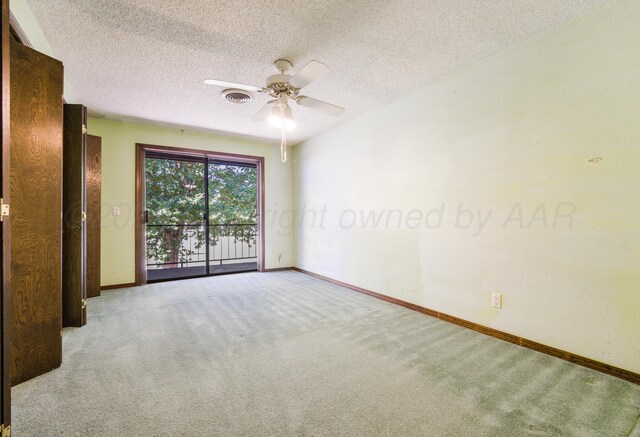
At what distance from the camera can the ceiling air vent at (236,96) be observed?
3.15 m

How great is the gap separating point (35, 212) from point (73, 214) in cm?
84

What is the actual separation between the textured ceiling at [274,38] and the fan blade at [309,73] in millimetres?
325

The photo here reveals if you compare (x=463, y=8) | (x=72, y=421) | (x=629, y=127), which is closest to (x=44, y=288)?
(x=72, y=421)

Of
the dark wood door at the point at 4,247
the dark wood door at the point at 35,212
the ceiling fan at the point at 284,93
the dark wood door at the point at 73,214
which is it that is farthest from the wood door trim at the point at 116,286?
the dark wood door at the point at 4,247

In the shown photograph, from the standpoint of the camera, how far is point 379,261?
12.6 ft

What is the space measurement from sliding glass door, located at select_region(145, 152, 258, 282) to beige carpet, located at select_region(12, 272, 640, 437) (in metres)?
2.51

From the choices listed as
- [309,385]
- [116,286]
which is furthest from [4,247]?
[116,286]

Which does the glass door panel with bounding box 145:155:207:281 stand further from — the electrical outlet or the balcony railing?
the electrical outlet

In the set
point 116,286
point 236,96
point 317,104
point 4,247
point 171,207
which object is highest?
point 236,96

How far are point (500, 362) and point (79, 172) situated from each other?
3909 millimetres

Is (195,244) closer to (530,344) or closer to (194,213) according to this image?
(194,213)

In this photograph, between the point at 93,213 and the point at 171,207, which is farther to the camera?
the point at 171,207

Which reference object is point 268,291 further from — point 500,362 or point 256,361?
point 500,362

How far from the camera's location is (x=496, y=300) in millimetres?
2553
